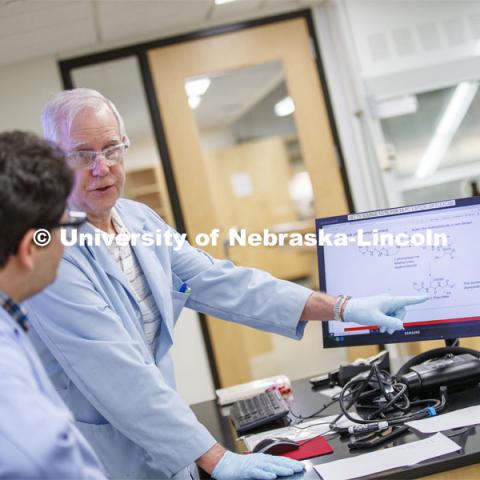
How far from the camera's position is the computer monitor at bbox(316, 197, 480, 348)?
143 cm

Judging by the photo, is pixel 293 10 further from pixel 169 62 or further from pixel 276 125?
pixel 276 125

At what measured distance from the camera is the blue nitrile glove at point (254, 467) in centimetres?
115

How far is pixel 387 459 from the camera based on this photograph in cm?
114

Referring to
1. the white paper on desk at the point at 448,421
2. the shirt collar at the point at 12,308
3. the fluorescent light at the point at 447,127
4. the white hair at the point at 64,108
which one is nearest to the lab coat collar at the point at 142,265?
the white hair at the point at 64,108

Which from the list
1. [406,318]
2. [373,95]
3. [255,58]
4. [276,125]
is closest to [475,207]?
[406,318]

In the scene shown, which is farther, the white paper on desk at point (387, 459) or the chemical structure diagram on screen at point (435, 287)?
the chemical structure diagram on screen at point (435, 287)

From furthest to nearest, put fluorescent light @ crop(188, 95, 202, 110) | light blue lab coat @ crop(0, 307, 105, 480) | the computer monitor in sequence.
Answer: fluorescent light @ crop(188, 95, 202, 110) < the computer monitor < light blue lab coat @ crop(0, 307, 105, 480)

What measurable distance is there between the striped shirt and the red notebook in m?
0.42

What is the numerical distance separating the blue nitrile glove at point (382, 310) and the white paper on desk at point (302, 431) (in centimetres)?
22

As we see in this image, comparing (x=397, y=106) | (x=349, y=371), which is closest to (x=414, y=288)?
(x=349, y=371)

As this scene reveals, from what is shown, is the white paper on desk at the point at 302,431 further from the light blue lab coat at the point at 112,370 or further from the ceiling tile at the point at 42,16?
the ceiling tile at the point at 42,16

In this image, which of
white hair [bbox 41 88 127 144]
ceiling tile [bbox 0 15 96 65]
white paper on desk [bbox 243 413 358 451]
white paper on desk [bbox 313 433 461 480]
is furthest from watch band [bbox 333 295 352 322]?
ceiling tile [bbox 0 15 96 65]

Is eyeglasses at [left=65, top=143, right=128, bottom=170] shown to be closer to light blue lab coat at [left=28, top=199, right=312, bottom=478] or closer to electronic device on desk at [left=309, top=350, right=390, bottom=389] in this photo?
light blue lab coat at [left=28, top=199, right=312, bottom=478]

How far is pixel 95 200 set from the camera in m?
1.42
